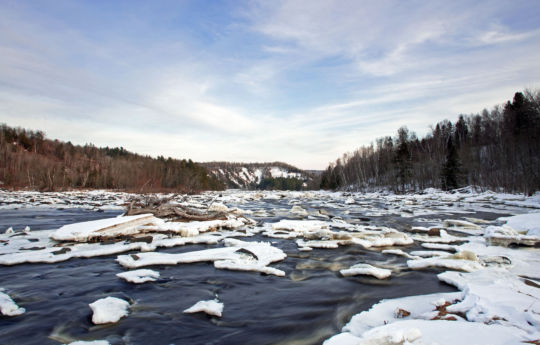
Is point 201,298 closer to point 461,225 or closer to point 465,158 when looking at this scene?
point 461,225

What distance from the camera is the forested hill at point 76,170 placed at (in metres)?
51.6

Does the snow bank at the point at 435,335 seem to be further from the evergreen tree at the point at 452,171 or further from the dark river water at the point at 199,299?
the evergreen tree at the point at 452,171

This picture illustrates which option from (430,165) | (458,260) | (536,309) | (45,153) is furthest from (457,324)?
(45,153)

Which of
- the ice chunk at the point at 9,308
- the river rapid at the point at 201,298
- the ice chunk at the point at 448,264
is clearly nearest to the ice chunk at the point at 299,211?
the river rapid at the point at 201,298

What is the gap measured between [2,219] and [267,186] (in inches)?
6010

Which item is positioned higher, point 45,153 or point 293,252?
point 45,153

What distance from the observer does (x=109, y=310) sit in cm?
349

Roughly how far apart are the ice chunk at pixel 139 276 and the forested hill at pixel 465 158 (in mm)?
35478

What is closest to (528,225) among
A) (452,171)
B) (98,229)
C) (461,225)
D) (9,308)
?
(461,225)

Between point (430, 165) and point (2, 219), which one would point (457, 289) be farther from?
point (430, 165)

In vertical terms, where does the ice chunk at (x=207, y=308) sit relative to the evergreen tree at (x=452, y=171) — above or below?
below

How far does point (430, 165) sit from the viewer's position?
173ft

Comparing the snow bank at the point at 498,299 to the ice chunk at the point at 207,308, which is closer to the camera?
the snow bank at the point at 498,299

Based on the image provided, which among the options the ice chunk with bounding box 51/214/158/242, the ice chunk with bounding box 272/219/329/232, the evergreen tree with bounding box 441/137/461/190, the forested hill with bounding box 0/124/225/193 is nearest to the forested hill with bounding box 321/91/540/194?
the evergreen tree with bounding box 441/137/461/190
